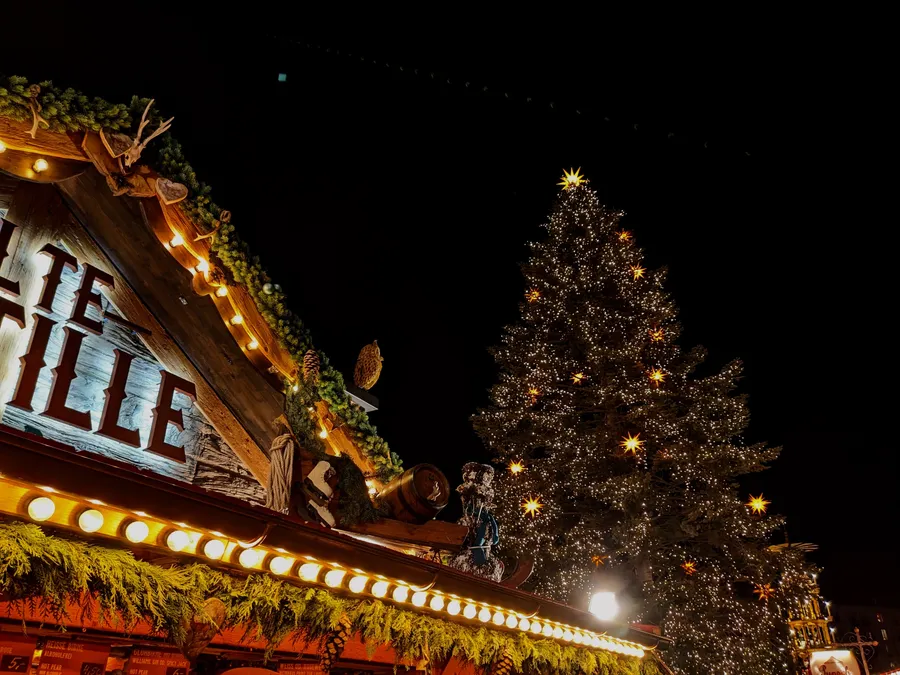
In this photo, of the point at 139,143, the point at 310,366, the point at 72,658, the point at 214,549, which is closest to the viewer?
the point at 214,549

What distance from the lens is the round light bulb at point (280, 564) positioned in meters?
4.12

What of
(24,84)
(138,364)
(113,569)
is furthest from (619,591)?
(24,84)

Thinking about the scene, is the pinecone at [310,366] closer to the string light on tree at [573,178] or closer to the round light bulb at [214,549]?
the round light bulb at [214,549]

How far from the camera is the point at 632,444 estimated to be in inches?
577

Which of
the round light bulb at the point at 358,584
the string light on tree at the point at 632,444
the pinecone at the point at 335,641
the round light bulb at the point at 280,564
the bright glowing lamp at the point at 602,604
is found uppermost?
the string light on tree at the point at 632,444

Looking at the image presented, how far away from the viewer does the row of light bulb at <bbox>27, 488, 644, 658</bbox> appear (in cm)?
323

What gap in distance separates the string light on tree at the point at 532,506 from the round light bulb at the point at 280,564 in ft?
36.8

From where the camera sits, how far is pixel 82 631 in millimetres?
4602

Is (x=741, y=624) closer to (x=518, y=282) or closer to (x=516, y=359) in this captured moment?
(x=516, y=359)

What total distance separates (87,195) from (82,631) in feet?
13.5

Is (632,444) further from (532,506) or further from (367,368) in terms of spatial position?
(367,368)

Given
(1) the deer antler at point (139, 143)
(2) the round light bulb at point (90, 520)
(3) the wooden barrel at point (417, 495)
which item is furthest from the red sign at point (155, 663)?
(1) the deer antler at point (139, 143)

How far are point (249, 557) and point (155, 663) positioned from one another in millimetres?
1771

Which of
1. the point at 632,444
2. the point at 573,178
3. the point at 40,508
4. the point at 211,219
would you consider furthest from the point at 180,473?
the point at 573,178
